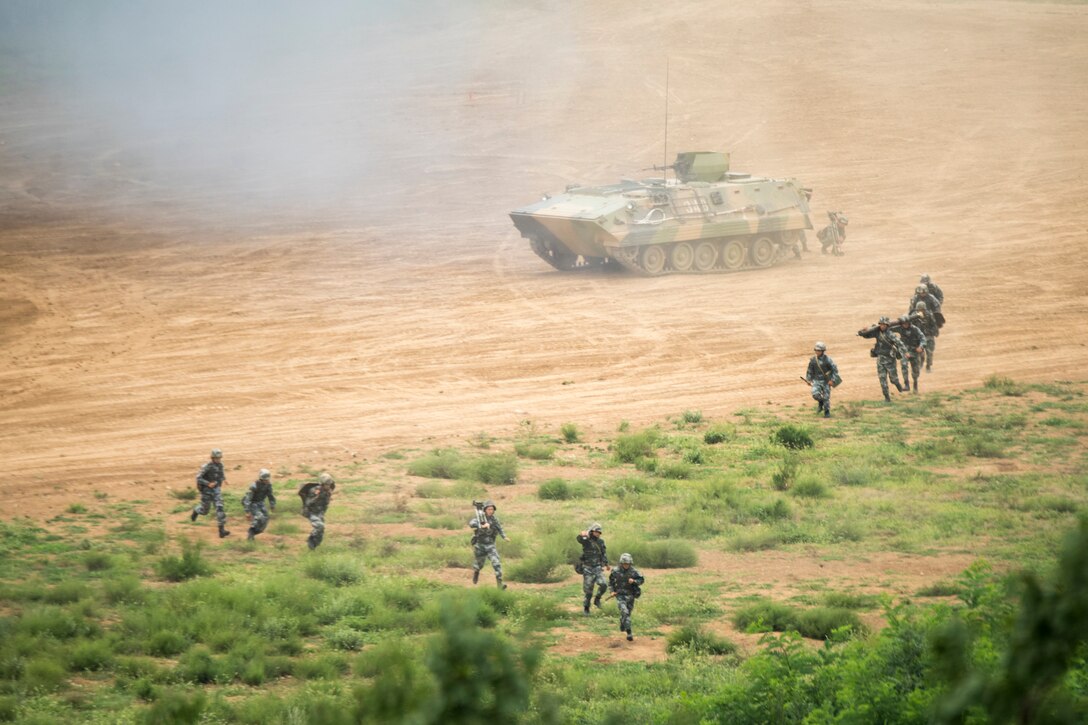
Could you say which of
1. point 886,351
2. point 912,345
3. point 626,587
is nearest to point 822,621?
point 626,587

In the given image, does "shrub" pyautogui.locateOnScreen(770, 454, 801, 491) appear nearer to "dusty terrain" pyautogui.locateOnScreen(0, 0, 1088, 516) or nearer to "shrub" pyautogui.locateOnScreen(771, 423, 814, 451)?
"shrub" pyautogui.locateOnScreen(771, 423, 814, 451)

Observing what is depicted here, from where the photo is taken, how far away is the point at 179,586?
12.9 metres

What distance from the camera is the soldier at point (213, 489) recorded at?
50.2 feet

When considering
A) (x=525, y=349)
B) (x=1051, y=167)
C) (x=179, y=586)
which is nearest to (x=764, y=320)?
(x=525, y=349)

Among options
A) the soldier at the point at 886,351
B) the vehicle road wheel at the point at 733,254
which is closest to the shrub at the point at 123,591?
the soldier at the point at 886,351

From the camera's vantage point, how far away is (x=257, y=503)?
15133mm

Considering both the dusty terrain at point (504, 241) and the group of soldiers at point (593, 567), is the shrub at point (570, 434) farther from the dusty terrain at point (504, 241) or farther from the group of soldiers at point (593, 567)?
the group of soldiers at point (593, 567)

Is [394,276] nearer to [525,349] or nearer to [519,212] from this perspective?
[519,212]

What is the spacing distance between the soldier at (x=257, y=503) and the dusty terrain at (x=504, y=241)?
2.78 metres

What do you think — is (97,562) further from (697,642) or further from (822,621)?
(822,621)

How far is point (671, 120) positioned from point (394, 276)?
23.0m

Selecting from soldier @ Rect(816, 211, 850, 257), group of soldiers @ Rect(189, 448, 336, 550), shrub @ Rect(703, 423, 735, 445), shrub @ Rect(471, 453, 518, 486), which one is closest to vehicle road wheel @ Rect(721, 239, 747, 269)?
soldier @ Rect(816, 211, 850, 257)

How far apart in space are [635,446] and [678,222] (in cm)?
1410

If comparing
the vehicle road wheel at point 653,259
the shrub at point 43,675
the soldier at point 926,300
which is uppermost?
the vehicle road wheel at point 653,259
